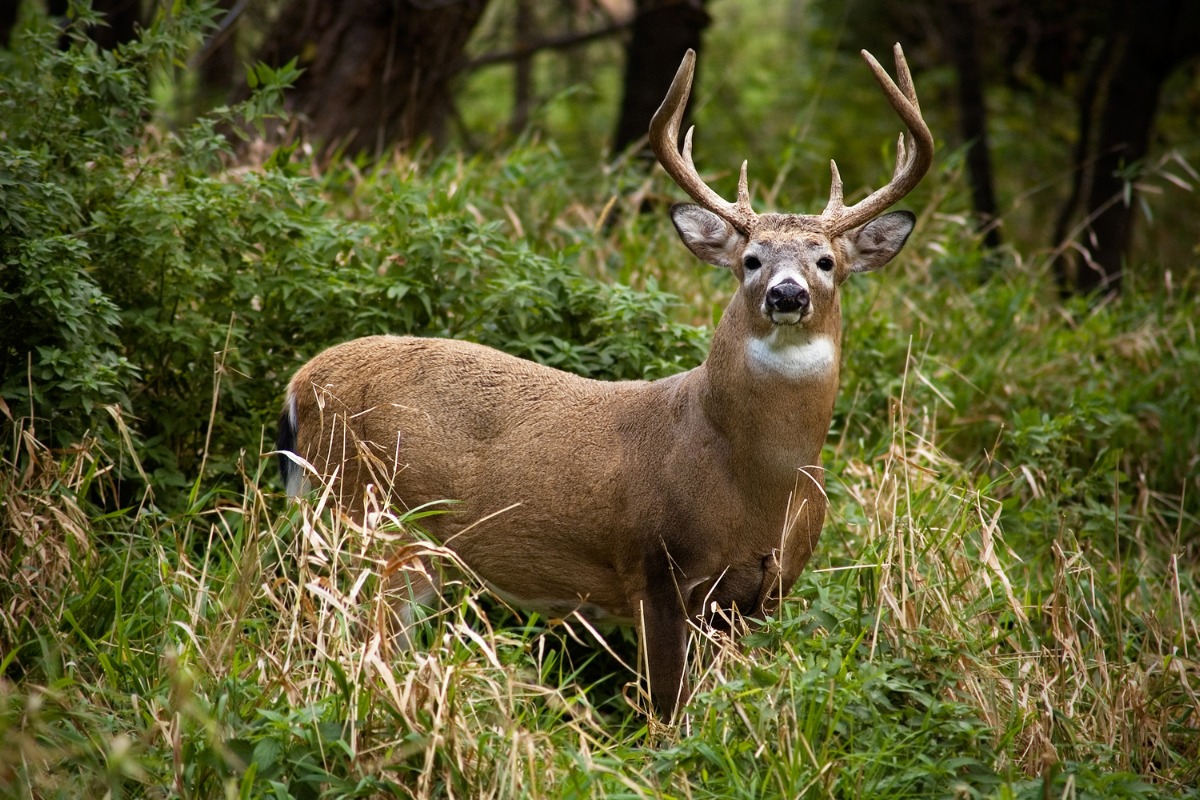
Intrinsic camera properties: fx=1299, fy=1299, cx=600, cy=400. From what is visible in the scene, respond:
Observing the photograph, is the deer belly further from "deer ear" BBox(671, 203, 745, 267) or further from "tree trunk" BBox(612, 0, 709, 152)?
"tree trunk" BBox(612, 0, 709, 152)

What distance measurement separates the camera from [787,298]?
3.84 meters

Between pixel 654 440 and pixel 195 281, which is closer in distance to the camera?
pixel 654 440

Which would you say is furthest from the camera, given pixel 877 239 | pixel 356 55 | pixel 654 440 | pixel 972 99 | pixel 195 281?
pixel 972 99

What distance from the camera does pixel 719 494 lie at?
4066 millimetres

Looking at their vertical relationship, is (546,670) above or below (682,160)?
below

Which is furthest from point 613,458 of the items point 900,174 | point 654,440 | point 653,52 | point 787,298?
point 653,52

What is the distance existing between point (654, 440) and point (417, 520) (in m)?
0.84

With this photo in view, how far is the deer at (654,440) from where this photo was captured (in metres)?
4.06

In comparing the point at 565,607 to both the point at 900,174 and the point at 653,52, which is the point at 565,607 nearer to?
the point at 900,174

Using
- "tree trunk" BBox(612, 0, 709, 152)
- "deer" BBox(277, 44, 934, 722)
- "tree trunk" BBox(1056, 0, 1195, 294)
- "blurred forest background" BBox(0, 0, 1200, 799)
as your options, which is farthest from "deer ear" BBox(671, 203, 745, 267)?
"tree trunk" BBox(1056, 0, 1195, 294)

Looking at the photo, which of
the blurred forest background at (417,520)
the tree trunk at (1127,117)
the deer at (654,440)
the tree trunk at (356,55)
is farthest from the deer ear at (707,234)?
the tree trunk at (1127,117)

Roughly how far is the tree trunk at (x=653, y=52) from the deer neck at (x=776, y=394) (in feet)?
15.6

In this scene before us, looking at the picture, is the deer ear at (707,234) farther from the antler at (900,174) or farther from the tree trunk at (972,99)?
the tree trunk at (972,99)

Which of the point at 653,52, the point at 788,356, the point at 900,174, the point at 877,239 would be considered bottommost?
the point at 788,356
